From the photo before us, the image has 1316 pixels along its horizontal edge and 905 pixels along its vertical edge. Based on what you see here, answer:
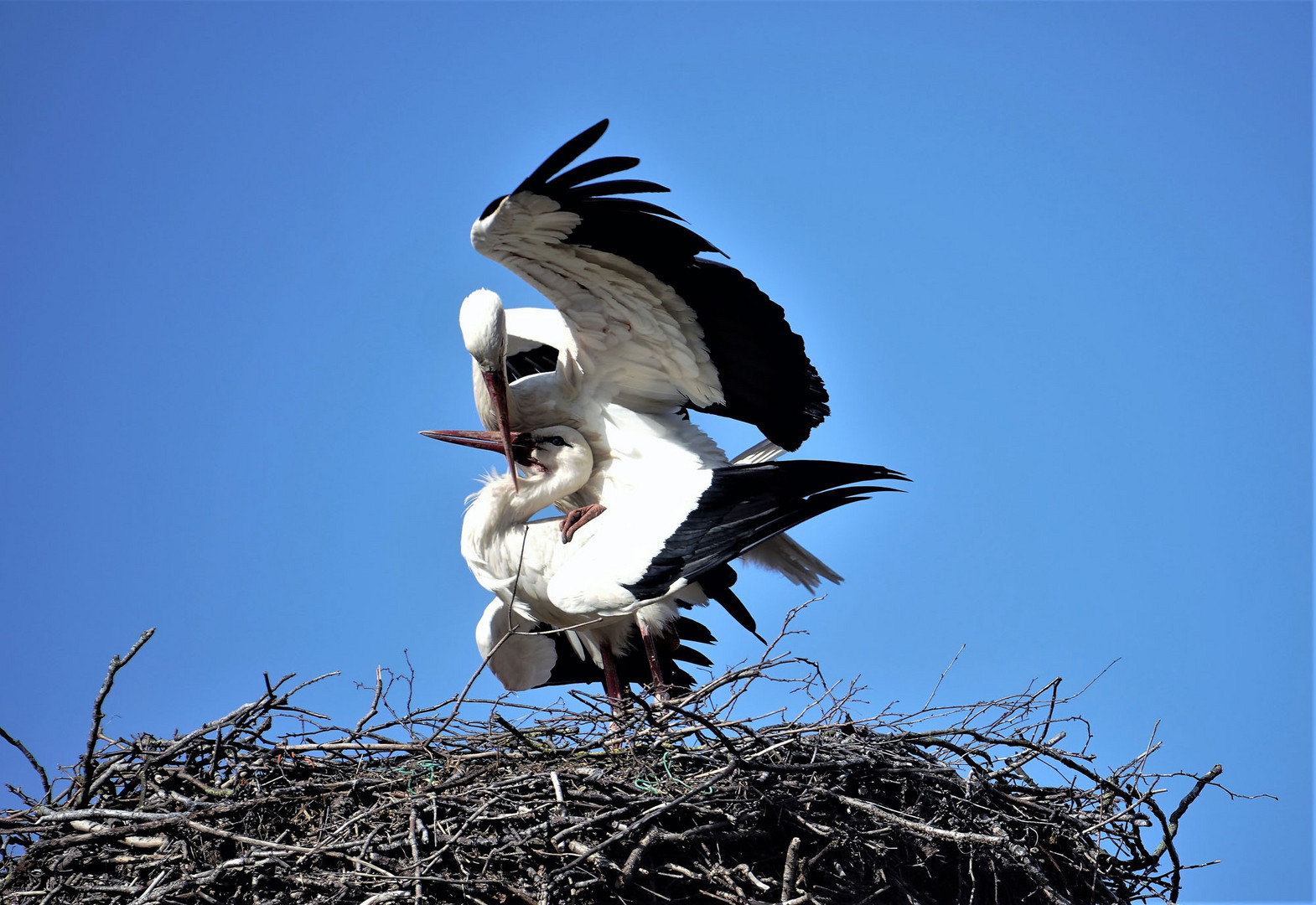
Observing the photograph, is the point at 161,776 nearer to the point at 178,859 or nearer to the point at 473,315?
the point at 178,859

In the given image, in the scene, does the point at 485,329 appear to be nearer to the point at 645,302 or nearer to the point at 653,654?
the point at 645,302

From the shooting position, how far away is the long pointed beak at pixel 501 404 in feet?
14.6

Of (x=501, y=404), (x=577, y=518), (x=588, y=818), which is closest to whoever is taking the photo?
(x=588, y=818)

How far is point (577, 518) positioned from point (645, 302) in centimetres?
81

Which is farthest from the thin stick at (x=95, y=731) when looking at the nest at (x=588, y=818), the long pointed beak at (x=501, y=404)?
the long pointed beak at (x=501, y=404)

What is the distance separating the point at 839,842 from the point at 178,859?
1687 millimetres

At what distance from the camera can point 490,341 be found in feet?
14.4

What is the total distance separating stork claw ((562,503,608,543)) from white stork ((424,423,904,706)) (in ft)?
0.09

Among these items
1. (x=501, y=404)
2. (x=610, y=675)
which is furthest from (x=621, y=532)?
(x=610, y=675)

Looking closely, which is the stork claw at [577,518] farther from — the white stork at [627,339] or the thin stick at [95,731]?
the thin stick at [95,731]

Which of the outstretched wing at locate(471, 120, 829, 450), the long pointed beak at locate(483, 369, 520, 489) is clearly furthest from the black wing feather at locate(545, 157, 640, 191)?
the long pointed beak at locate(483, 369, 520, 489)

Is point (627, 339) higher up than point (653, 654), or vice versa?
point (627, 339)

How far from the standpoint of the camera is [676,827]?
11.2ft

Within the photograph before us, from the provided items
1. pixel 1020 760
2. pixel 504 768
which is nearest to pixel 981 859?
pixel 1020 760
